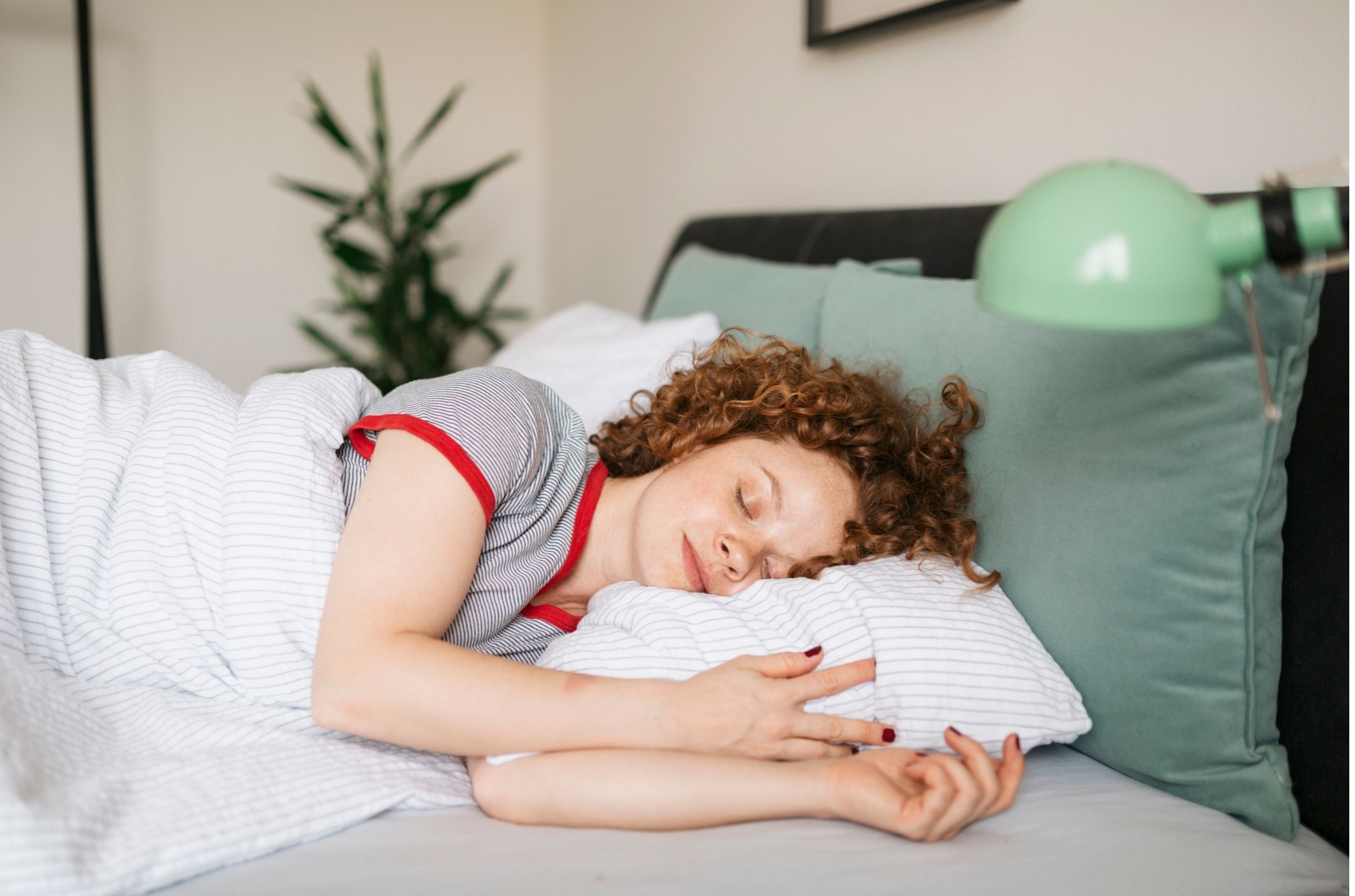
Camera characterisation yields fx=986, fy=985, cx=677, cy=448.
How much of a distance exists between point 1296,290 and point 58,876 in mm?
1102

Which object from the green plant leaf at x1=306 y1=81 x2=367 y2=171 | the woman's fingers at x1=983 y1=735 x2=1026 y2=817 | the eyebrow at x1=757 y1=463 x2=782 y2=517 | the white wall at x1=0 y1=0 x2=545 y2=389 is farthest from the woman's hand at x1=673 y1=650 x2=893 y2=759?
the white wall at x1=0 y1=0 x2=545 y2=389

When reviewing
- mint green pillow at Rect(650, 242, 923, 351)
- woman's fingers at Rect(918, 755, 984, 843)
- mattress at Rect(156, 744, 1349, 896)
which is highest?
mint green pillow at Rect(650, 242, 923, 351)

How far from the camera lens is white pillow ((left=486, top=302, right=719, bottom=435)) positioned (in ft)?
5.43

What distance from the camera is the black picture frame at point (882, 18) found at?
1.65 metres

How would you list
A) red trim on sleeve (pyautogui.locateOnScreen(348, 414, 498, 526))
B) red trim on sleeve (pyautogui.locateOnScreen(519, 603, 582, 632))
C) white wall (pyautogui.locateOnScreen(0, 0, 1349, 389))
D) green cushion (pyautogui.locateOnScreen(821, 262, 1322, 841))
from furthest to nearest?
white wall (pyautogui.locateOnScreen(0, 0, 1349, 389))
red trim on sleeve (pyautogui.locateOnScreen(519, 603, 582, 632))
red trim on sleeve (pyautogui.locateOnScreen(348, 414, 498, 526))
green cushion (pyautogui.locateOnScreen(821, 262, 1322, 841))

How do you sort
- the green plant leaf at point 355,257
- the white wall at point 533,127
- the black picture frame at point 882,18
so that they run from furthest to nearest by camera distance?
the green plant leaf at point 355,257 → the black picture frame at point 882,18 → the white wall at point 533,127

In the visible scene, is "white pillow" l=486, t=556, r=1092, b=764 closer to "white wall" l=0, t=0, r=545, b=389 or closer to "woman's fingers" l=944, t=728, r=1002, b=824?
"woman's fingers" l=944, t=728, r=1002, b=824

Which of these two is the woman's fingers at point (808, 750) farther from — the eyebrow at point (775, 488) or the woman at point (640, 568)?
the eyebrow at point (775, 488)

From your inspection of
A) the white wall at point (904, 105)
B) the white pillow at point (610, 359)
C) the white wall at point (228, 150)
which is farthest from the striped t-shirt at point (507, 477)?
the white wall at point (228, 150)

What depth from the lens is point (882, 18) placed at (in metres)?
1.85

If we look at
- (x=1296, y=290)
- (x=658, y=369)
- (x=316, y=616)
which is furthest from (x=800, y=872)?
(x=658, y=369)

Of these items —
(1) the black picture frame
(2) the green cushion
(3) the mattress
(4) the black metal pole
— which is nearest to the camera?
(3) the mattress

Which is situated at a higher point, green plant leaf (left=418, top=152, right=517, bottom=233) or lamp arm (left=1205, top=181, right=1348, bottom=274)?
green plant leaf (left=418, top=152, right=517, bottom=233)

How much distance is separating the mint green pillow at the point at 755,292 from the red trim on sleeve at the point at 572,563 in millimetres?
461
